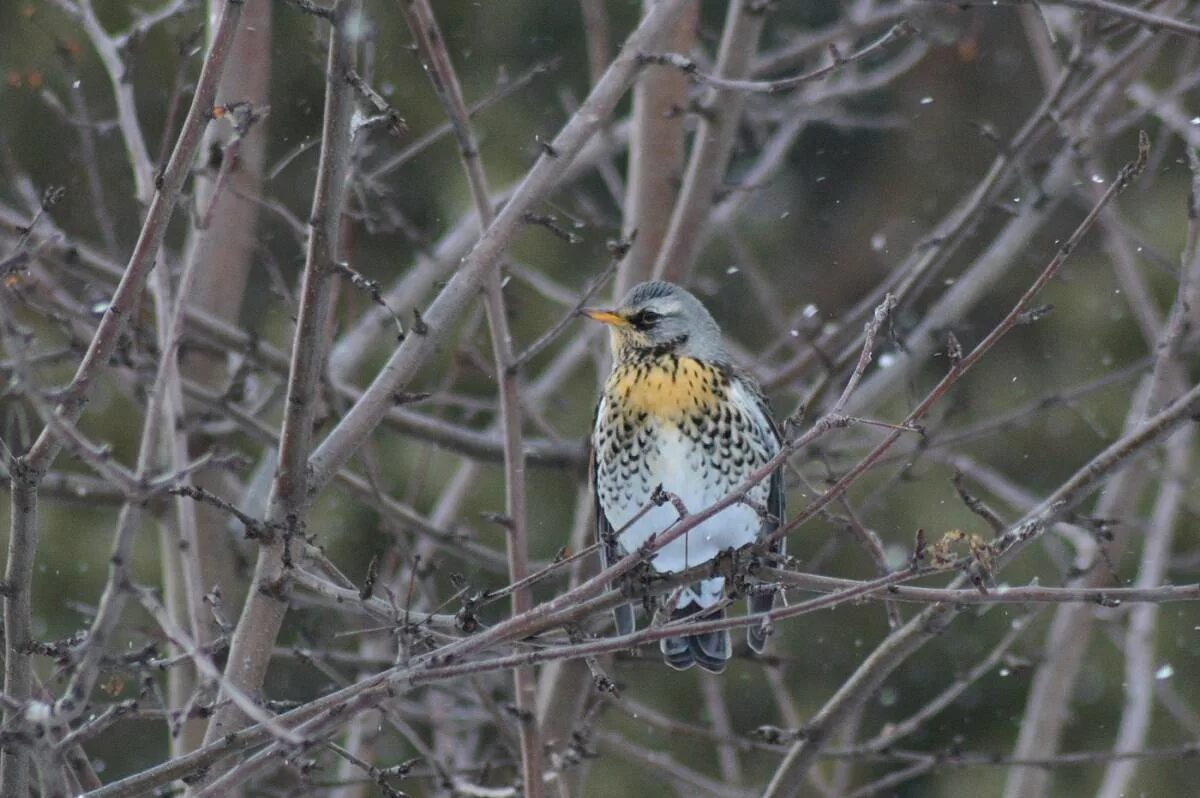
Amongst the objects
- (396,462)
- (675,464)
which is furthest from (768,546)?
(396,462)

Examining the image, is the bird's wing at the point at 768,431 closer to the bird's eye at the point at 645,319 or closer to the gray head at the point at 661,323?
the gray head at the point at 661,323

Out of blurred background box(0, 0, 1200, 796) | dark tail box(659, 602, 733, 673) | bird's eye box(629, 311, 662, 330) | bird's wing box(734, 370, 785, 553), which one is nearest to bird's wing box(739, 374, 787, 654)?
bird's wing box(734, 370, 785, 553)

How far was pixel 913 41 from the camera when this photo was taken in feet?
28.3

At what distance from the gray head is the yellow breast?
54 millimetres

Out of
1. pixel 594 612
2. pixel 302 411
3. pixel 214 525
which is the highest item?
pixel 214 525

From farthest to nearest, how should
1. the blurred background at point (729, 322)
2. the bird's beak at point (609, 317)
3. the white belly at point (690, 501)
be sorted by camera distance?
the blurred background at point (729, 322) < the bird's beak at point (609, 317) < the white belly at point (690, 501)

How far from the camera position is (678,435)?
4.51m

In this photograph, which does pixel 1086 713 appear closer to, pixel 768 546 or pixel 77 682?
pixel 768 546

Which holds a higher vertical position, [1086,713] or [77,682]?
[1086,713]

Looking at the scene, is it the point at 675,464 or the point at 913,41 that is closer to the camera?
the point at 675,464

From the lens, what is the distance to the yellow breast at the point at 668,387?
14.9ft

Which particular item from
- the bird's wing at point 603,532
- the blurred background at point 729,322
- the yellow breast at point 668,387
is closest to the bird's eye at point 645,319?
the yellow breast at point 668,387

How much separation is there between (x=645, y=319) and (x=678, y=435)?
40cm

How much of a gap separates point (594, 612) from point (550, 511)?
6358mm
